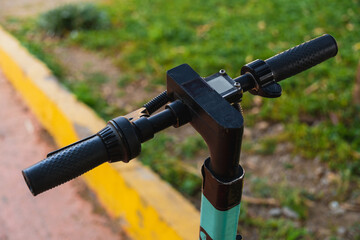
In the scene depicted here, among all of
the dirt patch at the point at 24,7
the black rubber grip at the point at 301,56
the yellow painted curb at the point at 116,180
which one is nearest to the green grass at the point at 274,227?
the yellow painted curb at the point at 116,180

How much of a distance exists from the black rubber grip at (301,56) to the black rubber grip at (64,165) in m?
0.58

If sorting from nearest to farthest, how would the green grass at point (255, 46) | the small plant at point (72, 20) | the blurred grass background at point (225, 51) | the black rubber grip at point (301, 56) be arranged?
1. the black rubber grip at point (301, 56)
2. the blurred grass background at point (225, 51)
3. the green grass at point (255, 46)
4. the small plant at point (72, 20)

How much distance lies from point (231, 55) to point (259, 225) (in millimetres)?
2071

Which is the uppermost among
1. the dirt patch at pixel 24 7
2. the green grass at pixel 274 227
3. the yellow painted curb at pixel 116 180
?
the yellow painted curb at pixel 116 180

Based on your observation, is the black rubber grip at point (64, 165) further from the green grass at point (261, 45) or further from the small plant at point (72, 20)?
the small plant at point (72, 20)

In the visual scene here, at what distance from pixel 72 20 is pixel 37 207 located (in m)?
2.90

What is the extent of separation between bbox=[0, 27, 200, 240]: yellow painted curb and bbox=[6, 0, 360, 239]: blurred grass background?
28cm

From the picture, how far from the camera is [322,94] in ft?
10.9

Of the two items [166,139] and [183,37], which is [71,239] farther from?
[183,37]

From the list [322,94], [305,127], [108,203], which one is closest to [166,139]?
[108,203]

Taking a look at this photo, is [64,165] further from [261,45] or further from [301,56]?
[261,45]

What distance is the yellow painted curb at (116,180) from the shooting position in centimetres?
220

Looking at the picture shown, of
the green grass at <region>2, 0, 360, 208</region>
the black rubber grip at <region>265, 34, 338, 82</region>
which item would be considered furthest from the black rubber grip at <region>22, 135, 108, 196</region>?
the green grass at <region>2, 0, 360, 208</region>

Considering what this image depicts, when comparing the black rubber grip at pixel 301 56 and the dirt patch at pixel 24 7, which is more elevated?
the black rubber grip at pixel 301 56
